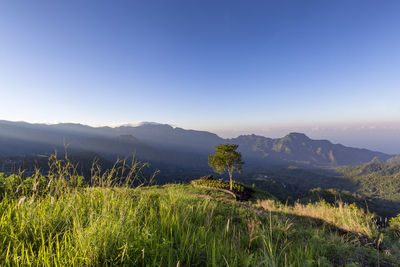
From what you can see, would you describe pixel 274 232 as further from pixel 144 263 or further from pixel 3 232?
pixel 3 232

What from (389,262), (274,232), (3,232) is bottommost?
(389,262)

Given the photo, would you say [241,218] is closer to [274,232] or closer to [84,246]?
[274,232]

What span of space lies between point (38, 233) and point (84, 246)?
1101 millimetres

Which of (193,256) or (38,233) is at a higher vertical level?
(38,233)

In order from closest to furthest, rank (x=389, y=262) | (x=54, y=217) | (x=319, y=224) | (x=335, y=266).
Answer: (x=54, y=217) < (x=335, y=266) < (x=389, y=262) < (x=319, y=224)

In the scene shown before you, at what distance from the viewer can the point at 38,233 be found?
226cm

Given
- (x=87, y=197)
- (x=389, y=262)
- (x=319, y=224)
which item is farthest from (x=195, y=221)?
(x=319, y=224)

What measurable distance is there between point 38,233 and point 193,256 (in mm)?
2150

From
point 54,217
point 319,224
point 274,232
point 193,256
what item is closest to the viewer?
point 193,256

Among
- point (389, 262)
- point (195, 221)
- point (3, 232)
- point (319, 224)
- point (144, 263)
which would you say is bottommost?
point (319, 224)

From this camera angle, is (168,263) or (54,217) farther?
(54,217)

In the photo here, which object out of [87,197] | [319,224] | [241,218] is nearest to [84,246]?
[87,197]

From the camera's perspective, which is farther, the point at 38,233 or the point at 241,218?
the point at 241,218

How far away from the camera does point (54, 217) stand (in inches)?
96.4
